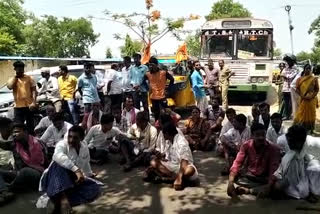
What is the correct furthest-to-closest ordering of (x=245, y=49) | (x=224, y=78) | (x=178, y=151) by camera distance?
(x=245, y=49), (x=224, y=78), (x=178, y=151)

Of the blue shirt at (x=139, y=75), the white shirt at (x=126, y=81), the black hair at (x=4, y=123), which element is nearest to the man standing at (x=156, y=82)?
the blue shirt at (x=139, y=75)

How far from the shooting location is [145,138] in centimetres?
702

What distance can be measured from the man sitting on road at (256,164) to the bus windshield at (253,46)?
31.0ft

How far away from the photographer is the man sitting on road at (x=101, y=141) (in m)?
7.14

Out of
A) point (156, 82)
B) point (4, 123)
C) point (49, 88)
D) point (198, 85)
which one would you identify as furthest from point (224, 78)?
point (4, 123)

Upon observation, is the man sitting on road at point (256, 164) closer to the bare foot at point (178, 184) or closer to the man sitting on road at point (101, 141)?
the bare foot at point (178, 184)

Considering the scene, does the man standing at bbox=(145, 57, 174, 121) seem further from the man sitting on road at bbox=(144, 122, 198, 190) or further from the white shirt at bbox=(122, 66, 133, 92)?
the man sitting on road at bbox=(144, 122, 198, 190)

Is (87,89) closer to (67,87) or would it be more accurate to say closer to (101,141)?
(67,87)

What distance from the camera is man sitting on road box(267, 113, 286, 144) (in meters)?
6.36

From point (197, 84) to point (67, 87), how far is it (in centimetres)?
364

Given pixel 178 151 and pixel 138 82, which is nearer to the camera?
pixel 178 151

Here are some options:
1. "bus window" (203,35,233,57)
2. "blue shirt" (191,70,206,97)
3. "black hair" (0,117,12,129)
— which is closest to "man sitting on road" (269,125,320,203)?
"black hair" (0,117,12,129)

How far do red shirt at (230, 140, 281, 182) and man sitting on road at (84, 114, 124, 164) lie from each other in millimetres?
2335

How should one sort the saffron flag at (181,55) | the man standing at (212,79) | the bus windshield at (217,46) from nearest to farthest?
the man standing at (212,79), the saffron flag at (181,55), the bus windshield at (217,46)
